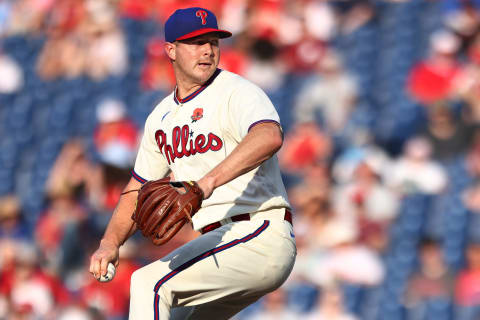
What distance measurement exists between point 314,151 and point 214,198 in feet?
15.4

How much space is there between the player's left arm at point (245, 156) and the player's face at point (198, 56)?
473 millimetres

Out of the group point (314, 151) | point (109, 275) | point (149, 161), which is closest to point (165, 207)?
point (109, 275)

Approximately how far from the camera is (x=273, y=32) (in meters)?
9.35

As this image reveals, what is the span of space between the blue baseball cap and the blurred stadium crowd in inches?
147

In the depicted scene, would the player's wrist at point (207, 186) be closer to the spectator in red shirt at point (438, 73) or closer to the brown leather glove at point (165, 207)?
the brown leather glove at point (165, 207)

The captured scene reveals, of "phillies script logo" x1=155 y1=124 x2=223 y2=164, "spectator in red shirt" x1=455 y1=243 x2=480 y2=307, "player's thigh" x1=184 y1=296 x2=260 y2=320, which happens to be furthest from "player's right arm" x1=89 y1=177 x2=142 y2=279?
"spectator in red shirt" x1=455 y1=243 x2=480 y2=307

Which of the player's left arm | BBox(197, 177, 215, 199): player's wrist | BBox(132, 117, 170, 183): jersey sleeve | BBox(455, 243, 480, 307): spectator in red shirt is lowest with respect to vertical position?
BBox(455, 243, 480, 307): spectator in red shirt

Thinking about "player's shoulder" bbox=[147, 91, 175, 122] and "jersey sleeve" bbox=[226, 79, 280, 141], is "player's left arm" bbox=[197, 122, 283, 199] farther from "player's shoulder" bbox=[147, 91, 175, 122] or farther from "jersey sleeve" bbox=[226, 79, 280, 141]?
"player's shoulder" bbox=[147, 91, 175, 122]

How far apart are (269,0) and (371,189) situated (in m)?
2.70

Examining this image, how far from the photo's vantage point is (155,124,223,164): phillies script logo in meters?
3.62

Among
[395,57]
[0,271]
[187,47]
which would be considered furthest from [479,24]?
[187,47]

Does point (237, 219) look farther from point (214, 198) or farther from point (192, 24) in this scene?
point (192, 24)

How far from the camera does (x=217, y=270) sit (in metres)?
3.46

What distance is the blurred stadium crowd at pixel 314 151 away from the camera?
7238 millimetres
